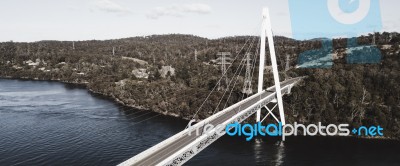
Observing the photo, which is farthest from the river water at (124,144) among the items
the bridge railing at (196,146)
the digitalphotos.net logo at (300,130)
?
the bridge railing at (196,146)

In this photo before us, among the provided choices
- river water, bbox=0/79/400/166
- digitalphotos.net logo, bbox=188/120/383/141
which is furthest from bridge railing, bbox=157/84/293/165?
digitalphotos.net logo, bbox=188/120/383/141

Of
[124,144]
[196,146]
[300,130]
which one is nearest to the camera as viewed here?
[196,146]

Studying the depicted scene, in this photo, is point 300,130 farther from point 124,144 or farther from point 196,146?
point 196,146

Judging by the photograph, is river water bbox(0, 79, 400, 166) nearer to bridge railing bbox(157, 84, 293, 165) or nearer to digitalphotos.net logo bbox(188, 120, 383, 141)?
digitalphotos.net logo bbox(188, 120, 383, 141)

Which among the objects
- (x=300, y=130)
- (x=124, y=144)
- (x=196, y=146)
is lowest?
(x=300, y=130)

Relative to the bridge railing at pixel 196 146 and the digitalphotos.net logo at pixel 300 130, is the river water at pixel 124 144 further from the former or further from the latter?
the bridge railing at pixel 196 146

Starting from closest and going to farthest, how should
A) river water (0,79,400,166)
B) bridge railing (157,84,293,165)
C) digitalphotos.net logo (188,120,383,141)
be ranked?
bridge railing (157,84,293,165) < river water (0,79,400,166) < digitalphotos.net logo (188,120,383,141)

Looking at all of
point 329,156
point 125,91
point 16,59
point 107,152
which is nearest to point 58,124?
point 107,152

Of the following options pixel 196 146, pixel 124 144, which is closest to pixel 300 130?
pixel 124 144
